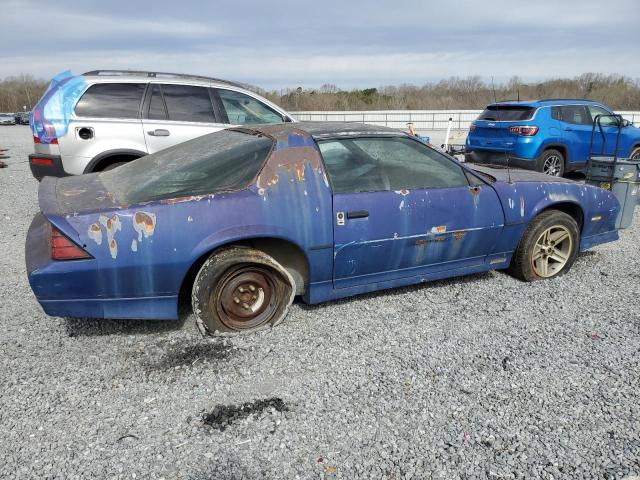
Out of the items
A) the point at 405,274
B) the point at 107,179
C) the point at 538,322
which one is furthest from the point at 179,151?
the point at 538,322

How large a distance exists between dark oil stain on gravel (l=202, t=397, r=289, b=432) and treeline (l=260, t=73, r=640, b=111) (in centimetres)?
3424

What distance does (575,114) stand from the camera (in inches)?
371

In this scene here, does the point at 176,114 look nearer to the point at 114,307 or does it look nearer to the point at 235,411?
the point at 114,307

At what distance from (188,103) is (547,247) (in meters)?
4.58

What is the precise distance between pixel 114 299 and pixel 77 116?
3628 millimetres

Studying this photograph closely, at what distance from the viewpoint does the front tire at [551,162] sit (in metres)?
8.94

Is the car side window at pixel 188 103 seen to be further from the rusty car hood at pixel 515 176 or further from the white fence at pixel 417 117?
the white fence at pixel 417 117

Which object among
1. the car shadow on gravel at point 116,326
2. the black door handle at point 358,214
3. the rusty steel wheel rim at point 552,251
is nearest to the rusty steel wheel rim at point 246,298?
the car shadow on gravel at point 116,326

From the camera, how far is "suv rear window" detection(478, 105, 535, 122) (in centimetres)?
902

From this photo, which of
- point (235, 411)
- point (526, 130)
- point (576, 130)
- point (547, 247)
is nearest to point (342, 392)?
point (235, 411)

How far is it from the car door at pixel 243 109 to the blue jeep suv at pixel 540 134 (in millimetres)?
4458

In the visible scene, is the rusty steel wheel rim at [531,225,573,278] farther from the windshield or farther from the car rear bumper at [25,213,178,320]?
the car rear bumper at [25,213,178,320]

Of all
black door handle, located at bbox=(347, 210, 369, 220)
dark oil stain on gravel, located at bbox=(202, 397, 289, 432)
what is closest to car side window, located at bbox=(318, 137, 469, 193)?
black door handle, located at bbox=(347, 210, 369, 220)

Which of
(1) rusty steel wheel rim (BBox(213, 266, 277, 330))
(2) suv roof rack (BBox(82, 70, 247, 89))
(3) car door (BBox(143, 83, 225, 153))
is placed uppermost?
(2) suv roof rack (BBox(82, 70, 247, 89))
